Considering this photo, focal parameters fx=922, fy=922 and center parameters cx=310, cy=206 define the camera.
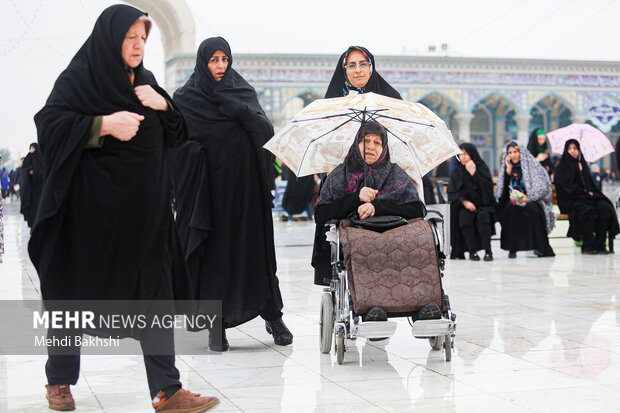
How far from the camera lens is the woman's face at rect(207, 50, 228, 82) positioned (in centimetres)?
424

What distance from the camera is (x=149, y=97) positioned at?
300cm

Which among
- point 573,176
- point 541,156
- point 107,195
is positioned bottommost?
point 107,195

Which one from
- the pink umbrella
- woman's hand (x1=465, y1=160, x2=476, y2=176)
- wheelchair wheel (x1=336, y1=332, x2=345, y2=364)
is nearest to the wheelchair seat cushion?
wheelchair wheel (x1=336, y1=332, x2=345, y2=364)

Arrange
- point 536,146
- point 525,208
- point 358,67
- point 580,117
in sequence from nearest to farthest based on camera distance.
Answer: point 358,67, point 525,208, point 536,146, point 580,117

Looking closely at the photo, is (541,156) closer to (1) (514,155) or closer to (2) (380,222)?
(1) (514,155)

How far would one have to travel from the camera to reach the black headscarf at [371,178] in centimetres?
396

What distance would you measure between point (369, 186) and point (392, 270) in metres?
0.44

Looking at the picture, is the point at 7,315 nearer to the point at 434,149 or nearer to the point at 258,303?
the point at 258,303

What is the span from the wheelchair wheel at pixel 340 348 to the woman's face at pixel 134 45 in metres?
1.39

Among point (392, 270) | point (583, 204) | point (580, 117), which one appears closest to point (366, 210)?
point (392, 270)

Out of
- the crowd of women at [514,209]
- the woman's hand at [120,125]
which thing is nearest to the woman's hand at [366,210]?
the woman's hand at [120,125]

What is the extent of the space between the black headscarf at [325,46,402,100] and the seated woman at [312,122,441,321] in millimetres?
485

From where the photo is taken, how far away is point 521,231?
29.6 feet

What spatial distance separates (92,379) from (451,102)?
999 inches
